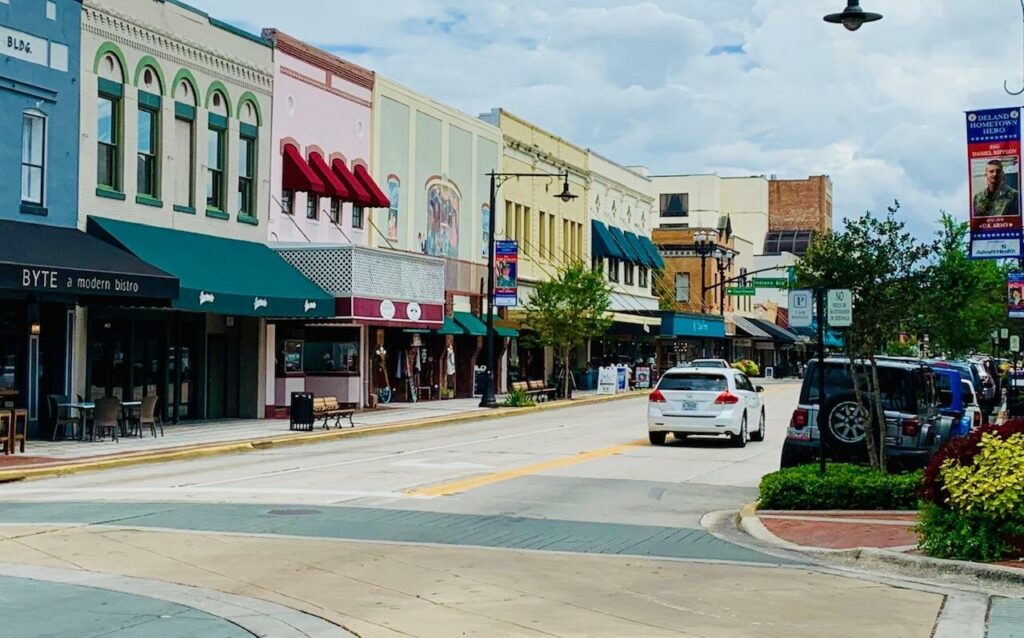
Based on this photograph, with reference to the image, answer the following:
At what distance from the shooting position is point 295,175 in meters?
34.8

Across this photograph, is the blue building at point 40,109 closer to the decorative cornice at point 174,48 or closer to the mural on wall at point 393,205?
the decorative cornice at point 174,48

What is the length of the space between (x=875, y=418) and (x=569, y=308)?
27.9m

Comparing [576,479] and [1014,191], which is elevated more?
[1014,191]

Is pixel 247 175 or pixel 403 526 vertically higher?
pixel 247 175

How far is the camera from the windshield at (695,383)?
27.0 metres

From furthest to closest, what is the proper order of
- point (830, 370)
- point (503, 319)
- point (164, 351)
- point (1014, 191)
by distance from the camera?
point (503, 319)
point (164, 351)
point (830, 370)
point (1014, 191)

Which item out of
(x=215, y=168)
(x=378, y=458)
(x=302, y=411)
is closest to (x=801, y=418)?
(x=378, y=458)

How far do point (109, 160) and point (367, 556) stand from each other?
18623 millimetres

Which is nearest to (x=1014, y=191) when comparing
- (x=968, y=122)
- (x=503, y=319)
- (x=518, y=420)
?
(x=968, y=122)

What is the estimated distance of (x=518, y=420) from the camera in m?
37.2

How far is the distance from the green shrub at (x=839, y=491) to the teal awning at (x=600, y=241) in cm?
4481

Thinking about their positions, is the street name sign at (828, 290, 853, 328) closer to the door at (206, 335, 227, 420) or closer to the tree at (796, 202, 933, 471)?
the tree at (796, 202, 933, 471)

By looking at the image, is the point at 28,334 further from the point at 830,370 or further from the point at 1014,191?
the point at 1014,191

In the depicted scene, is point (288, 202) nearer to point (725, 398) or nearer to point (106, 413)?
point (106, 413)
